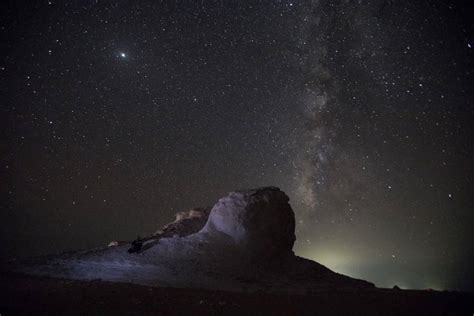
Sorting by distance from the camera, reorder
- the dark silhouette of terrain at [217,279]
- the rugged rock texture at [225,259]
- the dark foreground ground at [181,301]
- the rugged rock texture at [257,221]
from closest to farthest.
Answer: the dark foreground ground at [181,301] → the dark silhouette of terrain at [217,279] → the rugged rock texture at [225,259] → the rugged rock texture at [257,221]

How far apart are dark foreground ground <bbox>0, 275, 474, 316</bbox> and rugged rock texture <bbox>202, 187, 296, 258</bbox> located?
29.7 feet

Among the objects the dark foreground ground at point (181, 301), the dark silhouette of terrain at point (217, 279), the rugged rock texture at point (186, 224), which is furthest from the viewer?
the rugged rock texture at point (186, 224)

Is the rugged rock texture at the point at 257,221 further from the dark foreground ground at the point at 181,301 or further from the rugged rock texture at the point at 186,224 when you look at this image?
the dark foreground ground at the point at 181,301

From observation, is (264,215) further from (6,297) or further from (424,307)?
(6,297)

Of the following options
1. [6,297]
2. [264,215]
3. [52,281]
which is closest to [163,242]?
[264,215]

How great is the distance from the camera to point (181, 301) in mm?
11117

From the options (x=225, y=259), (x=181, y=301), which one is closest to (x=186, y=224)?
(x=225, y=259)

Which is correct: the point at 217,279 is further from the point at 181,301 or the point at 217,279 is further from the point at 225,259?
the point at 181,301

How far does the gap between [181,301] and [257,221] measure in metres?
12.9

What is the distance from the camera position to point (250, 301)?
11984mm

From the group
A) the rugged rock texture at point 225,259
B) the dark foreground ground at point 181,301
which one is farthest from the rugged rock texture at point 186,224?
the dark foreground ground at point 181,301

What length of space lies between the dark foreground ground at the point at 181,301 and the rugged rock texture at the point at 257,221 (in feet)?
29.7

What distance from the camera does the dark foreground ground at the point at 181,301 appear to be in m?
9.52

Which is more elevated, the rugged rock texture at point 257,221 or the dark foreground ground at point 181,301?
the rugged rock texture at point 257,221
